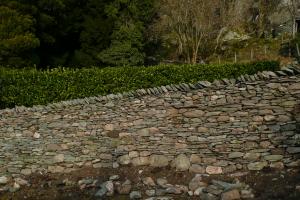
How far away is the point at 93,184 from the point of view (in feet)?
34.9

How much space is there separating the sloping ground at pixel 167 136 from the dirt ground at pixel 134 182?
1.8 inches

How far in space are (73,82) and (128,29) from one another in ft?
47.2

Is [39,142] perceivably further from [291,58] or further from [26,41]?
[291,58]

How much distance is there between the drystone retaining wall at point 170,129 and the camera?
34.1ft

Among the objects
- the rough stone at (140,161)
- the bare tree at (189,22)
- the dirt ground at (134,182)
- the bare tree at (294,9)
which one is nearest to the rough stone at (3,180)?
the dirt ground at (134,182)

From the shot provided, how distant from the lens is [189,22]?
104ft

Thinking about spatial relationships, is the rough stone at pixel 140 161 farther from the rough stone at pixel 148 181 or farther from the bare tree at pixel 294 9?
the bare tree at pixel 294 9

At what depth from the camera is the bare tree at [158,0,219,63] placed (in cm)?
3112

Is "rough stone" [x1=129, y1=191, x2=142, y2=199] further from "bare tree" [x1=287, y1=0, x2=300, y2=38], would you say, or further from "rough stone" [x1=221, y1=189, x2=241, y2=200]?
"bare tree" [x1=287, y1=0, x2=300, y2=38]

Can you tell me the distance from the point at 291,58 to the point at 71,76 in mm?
17654

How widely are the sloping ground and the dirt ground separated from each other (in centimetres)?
5

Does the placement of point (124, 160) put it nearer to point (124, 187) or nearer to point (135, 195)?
point (124, 187)

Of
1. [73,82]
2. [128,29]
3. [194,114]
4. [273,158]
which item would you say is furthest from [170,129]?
[128,29]

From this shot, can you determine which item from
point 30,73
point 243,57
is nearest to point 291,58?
point 243,57
